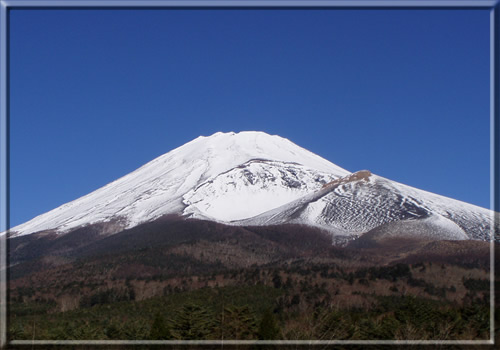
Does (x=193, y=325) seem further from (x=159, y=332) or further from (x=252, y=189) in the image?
(x=252, y=189)

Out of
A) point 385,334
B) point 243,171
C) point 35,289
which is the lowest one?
point 35,289

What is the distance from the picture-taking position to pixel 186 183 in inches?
2242

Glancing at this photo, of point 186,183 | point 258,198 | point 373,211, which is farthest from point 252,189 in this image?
point 373,211

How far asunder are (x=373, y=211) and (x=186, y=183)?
19034mm

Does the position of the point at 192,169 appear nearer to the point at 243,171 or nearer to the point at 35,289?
the point at 243,171

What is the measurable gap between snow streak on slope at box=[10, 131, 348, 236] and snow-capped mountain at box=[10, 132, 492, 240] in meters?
0.09

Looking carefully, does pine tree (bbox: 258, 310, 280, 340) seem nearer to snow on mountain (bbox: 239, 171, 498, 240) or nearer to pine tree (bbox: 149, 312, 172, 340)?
pine tree (bbox: 149, 312, 172, 340)

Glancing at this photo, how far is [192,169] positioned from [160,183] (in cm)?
496

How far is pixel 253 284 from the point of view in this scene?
26578 millimetres

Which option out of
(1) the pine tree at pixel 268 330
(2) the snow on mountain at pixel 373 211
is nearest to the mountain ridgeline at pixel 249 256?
(1) the pine tree at pixel 268 330

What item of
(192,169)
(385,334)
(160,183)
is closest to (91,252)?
(160,183)

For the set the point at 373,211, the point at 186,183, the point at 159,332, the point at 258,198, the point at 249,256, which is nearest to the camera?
the point at 159,332

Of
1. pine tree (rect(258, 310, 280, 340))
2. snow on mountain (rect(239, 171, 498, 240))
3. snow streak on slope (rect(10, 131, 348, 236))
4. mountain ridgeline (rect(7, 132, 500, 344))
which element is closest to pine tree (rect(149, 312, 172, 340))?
mountain ridgeline (rect(7, 132, 500, 344))

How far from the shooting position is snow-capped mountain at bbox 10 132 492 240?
139 feet
